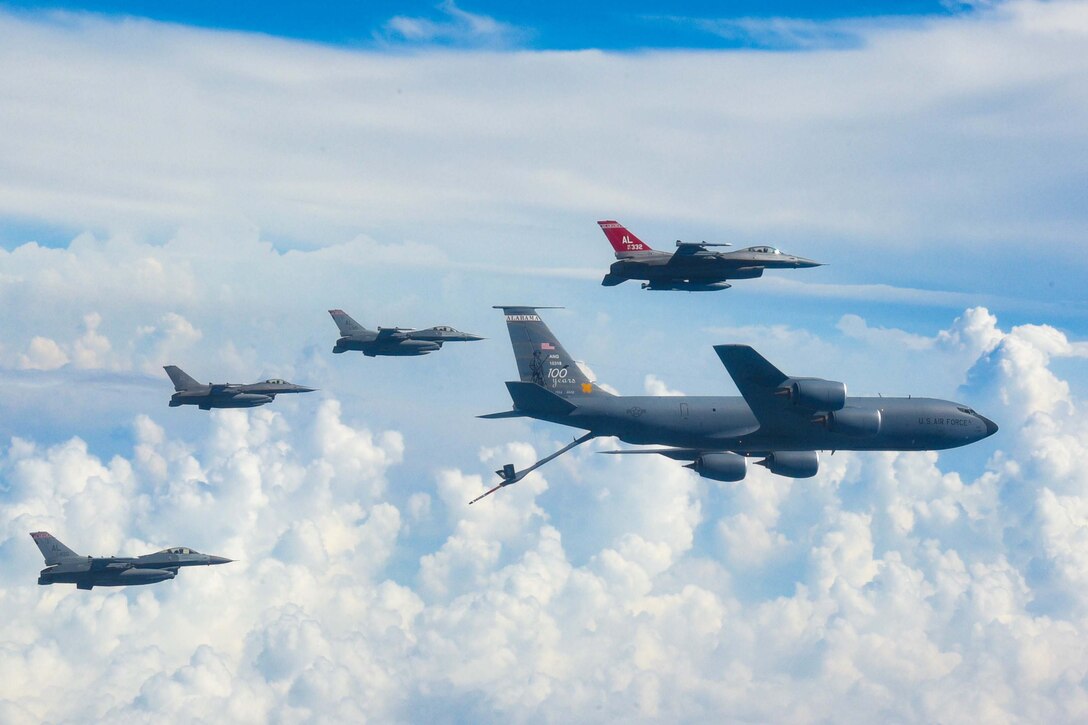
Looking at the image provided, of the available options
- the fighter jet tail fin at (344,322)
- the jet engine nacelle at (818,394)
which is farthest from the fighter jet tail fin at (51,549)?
the jet engine nacelle at (818,394)

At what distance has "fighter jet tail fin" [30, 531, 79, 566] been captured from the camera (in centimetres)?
15716

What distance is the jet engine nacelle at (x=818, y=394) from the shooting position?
86188 millimetres

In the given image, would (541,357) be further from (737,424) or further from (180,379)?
(180,379)

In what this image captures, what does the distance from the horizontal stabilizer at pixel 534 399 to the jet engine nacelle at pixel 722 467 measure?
14252 millimetres

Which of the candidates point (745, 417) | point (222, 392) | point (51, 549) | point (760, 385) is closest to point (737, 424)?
point (745, 417)

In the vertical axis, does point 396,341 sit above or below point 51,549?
above

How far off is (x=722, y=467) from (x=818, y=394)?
1451cm

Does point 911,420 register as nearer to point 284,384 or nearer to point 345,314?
point 345,314

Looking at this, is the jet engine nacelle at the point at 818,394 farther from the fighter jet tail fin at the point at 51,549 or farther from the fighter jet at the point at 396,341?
the fighter jet tail fin at the point at 51,549

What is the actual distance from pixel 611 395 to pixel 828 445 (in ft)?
59.4

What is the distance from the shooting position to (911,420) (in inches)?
3730

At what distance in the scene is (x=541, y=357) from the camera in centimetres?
10094

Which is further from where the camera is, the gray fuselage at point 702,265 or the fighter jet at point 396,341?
the fighter jet at point 396,341

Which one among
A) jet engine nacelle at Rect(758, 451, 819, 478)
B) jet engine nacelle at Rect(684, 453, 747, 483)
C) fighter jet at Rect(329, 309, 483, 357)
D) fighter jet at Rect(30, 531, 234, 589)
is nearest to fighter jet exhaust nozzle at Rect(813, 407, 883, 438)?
jet engine nacelle at Rect(758, 451, 819, 478)
